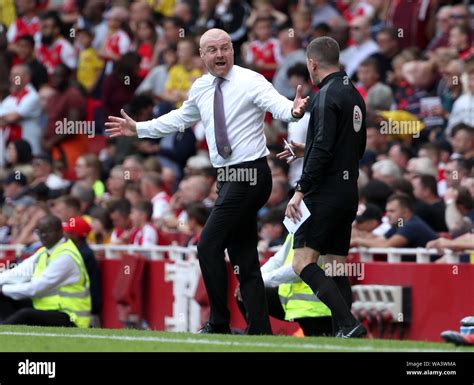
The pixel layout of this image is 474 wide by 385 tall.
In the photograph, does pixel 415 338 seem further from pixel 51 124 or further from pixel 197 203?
pixel 51 124

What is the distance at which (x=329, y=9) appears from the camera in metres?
21.5

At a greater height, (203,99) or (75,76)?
(75,76)

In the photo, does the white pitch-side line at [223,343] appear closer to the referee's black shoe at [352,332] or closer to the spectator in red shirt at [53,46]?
the referee's black shoe at [352,332]

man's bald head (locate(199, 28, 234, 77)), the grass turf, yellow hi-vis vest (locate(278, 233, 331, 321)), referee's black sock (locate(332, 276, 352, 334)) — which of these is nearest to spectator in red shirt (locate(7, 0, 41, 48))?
yellow hi-vis vest (locate(278, 233, 331, 321))

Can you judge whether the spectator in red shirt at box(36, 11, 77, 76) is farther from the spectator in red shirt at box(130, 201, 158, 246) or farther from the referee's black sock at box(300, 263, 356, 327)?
the referee's black sock at box(300, 263, 356, 327)


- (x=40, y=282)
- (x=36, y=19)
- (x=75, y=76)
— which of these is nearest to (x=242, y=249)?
(x=40, y=282)

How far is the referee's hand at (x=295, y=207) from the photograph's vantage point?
10953 mm

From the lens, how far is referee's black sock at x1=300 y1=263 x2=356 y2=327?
35.7ft

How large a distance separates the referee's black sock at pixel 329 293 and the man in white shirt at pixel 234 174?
2.62 feet

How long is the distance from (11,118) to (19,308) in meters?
8.02

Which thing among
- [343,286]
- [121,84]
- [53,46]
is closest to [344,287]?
[343,286]

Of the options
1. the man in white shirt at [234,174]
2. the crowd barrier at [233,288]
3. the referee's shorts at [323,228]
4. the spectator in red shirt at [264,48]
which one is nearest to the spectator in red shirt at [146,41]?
the spectator in red shirt at [264,48]

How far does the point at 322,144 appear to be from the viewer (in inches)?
429

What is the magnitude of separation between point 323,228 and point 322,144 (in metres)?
0.61
